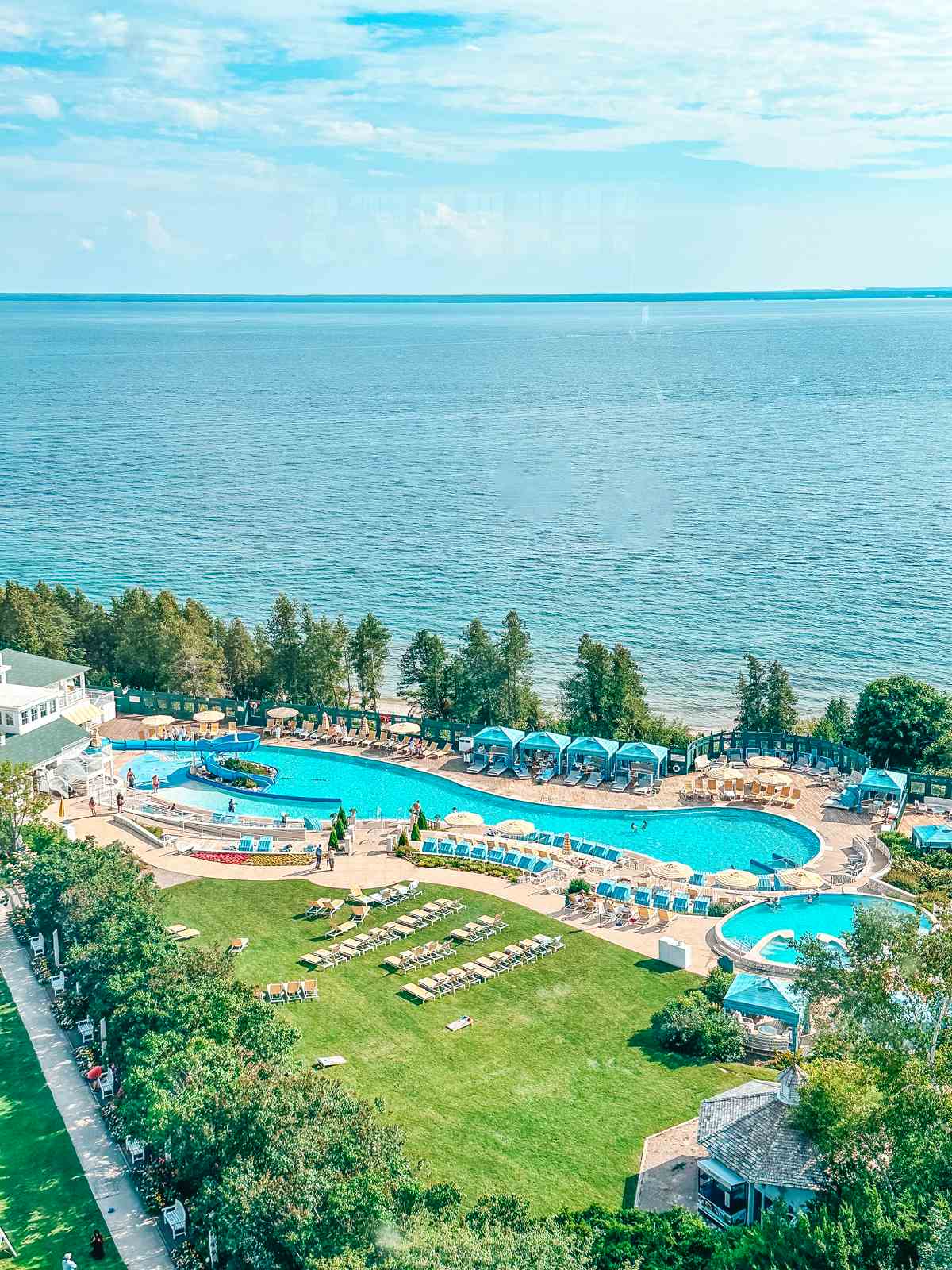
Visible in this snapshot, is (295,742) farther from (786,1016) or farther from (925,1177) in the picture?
(925,1177)

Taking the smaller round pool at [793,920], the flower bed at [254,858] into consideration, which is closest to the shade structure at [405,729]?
the flower bed at [254,858]

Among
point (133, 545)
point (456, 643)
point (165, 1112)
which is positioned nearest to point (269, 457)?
point (133, 545)

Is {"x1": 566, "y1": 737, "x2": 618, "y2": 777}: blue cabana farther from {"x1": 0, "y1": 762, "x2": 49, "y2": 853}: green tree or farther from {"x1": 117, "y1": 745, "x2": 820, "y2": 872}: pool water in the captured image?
{"x1": 0, "y1": 762, "x2": 49, "y2": 853}: green tree

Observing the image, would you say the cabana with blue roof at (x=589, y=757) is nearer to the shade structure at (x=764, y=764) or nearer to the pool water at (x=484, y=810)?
the pool water at (x=484, y=810)

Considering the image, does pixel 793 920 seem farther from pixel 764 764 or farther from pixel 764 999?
pixel 764 764

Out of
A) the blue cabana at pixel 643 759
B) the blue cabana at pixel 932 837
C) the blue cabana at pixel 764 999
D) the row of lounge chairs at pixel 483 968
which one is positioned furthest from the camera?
the blue cabana at pixel 643 759

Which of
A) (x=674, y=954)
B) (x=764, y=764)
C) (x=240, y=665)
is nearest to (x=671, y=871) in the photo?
(x=674, y=954)
